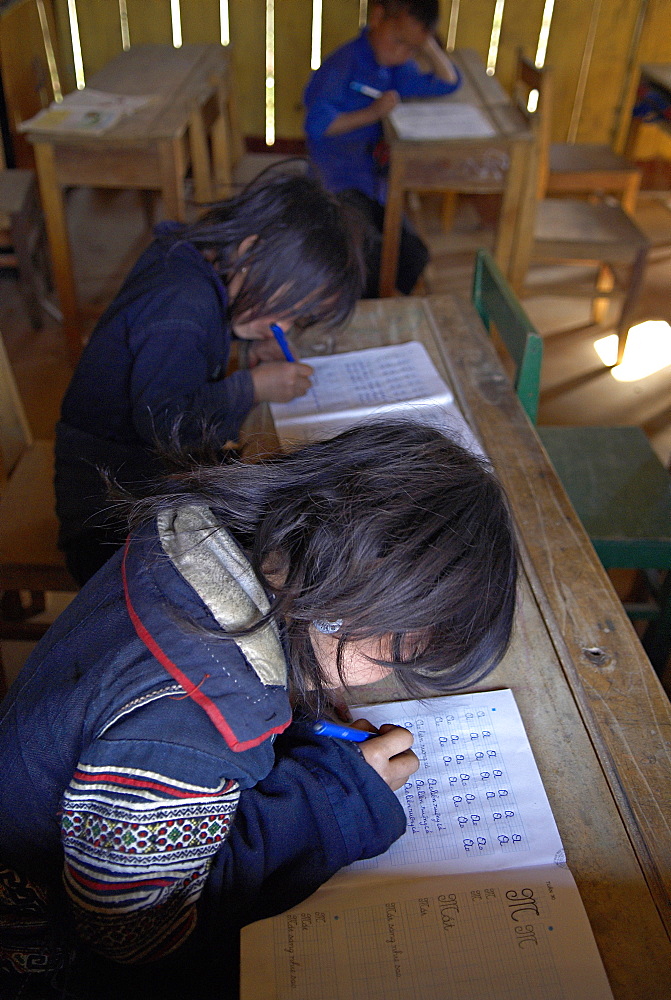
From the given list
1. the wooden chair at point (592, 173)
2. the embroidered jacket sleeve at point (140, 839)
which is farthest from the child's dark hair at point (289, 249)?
the wooden chair at point (592, 173)

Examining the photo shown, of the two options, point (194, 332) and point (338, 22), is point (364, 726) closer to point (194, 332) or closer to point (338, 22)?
point (194, 332)

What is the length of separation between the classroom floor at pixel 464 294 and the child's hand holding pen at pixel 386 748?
1.19 m

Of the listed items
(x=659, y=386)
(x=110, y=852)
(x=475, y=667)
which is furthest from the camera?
(x=659, y=386)

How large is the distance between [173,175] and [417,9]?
3.10ft

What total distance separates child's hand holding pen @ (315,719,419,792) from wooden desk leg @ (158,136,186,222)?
Result: 1936mm

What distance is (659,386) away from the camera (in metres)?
2.88

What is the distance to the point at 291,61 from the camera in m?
4.32

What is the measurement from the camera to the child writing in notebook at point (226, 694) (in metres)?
0.64

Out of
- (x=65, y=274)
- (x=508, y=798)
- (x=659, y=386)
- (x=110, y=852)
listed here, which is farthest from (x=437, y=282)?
(x=110, y=852)

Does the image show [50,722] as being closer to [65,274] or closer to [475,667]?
[475,667]

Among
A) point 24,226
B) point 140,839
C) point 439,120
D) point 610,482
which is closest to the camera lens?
point 140,839

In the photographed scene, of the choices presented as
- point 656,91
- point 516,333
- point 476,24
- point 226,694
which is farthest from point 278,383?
point 476,24

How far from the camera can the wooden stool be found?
2.82 meters

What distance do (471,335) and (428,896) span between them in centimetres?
112
